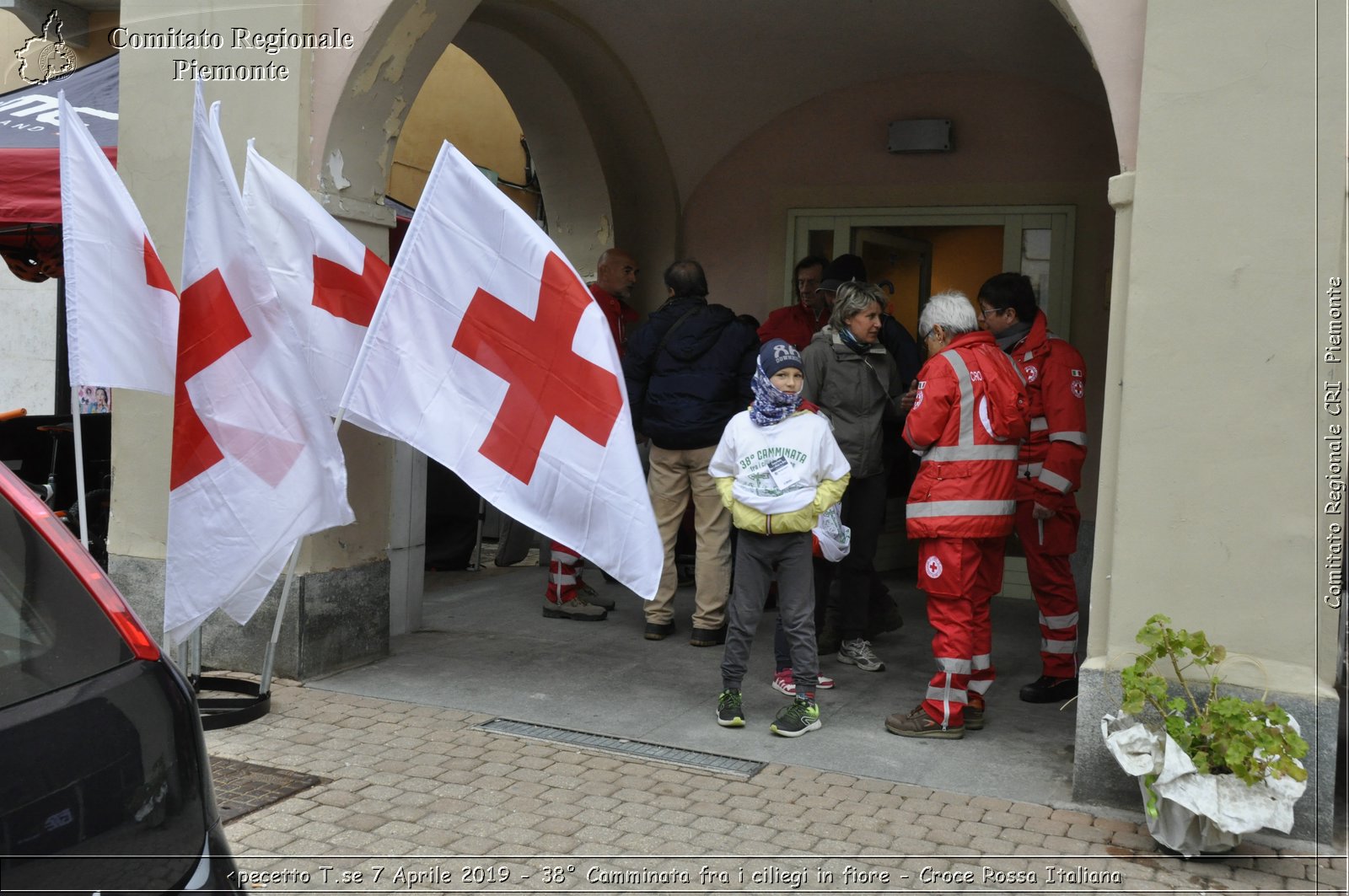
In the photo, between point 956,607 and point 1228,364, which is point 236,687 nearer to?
point 956,607

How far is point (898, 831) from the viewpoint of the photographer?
407 cm

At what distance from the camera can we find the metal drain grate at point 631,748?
4.70 meters

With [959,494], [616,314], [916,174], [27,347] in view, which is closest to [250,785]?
[959,494]

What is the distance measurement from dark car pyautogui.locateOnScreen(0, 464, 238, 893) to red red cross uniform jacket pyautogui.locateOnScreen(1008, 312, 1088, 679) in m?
4.31

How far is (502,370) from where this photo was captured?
4.52 metres

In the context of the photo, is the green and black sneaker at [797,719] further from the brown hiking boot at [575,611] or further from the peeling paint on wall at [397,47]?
the peeling paint on wall at [397,47]

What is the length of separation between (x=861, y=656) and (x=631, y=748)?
175 centimetres

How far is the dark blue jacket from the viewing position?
6.65m

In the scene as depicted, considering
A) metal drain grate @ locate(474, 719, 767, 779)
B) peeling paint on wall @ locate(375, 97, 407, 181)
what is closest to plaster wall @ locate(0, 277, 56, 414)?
peeling paint on wall @ locate(375, 97, 407, 181)

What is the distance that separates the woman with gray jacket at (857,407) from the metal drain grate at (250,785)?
115 inches

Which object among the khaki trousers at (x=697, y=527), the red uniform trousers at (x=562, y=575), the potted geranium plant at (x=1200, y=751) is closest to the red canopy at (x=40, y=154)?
the red uniform trousers at (x=562, y=575)

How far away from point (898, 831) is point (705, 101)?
6137 millimetres

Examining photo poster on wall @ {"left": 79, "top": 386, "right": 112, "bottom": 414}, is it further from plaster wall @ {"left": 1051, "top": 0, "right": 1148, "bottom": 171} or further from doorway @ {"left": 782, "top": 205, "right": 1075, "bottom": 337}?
plaster wall @ {"left": 1051, "top": 0, "right": 1148, "bottom": 171}

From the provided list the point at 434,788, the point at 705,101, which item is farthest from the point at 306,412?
the point at 705,101
